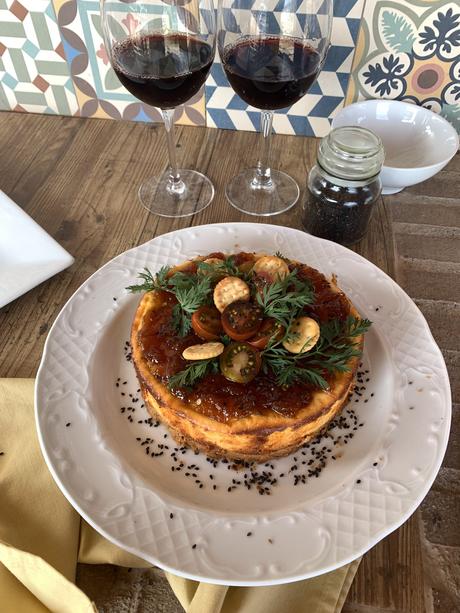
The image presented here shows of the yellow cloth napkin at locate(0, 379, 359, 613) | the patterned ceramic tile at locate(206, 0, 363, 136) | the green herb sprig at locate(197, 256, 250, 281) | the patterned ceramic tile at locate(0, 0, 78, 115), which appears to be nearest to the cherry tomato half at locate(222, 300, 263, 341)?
the green herb sprig at locate(197, 256, 250, 281)

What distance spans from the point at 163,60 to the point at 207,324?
75cm

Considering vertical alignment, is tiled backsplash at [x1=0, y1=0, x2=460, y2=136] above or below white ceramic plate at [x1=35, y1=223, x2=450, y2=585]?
above

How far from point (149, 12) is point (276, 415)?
3.51ft

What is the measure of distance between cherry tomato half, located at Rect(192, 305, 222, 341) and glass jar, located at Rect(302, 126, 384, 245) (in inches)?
21.8

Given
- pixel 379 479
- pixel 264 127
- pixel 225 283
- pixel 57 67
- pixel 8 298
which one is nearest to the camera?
pixel 379 479

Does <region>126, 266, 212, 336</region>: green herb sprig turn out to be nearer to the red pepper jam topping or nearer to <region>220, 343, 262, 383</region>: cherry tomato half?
the red pepper jam topping

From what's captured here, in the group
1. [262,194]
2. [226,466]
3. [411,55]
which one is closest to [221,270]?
[226,466]

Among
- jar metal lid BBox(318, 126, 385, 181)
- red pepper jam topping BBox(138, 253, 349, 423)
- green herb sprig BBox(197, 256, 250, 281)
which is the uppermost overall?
jar metal lid BBox(318, 126, 385, 181)

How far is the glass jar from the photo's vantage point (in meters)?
1.39

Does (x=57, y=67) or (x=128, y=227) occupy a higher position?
(x=57, y=67)

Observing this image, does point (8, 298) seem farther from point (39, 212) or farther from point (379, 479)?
point (379, 479)

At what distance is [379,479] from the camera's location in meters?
1.04

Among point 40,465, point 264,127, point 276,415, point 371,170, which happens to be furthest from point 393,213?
point 40,465

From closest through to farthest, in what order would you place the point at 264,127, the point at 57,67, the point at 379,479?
the point at 379,479, the point at 264,127, the point at 57,67
